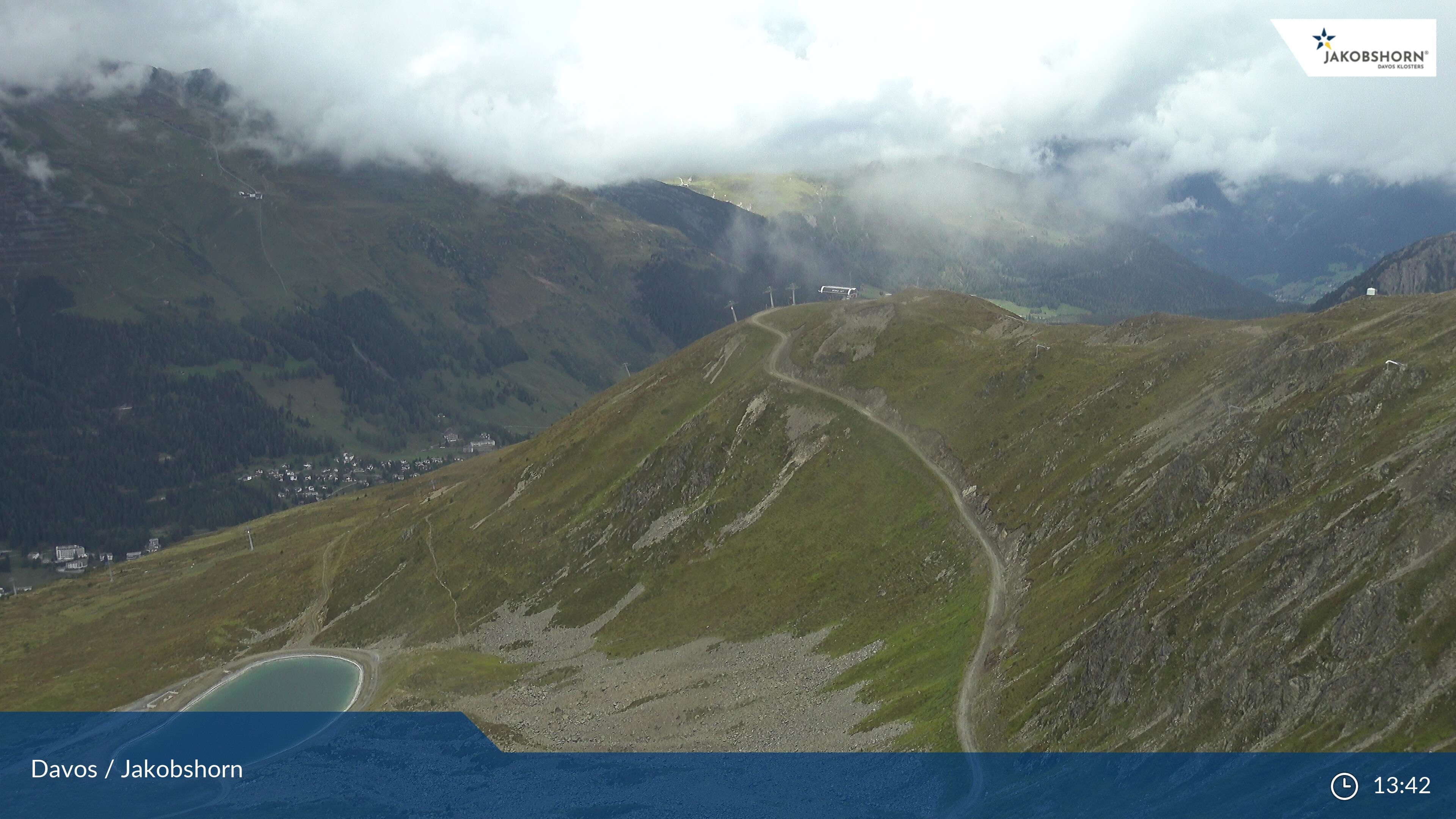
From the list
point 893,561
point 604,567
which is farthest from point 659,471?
point 893,561

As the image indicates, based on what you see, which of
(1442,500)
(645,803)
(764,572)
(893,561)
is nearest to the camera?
(1442,500)

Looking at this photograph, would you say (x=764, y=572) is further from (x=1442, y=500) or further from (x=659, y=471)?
(x=1442, y=500)

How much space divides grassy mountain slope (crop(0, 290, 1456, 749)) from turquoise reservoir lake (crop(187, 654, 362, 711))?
26.0 ft

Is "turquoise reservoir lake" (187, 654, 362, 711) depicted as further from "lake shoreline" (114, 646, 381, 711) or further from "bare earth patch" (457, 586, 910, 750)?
"bare earth patch" (457, 586, 910, 750)

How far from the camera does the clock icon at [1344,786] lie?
241ft

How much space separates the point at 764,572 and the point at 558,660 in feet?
117

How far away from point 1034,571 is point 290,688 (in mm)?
126858

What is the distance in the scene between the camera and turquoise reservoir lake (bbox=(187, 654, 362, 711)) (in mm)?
169750

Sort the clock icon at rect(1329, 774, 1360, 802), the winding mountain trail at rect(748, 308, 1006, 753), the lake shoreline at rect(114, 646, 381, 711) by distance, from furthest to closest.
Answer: the lake shoreline at rect(114, 646, 381, 711) → the winding mountain trail at rect(748, 308, 1006, 753) → the clock icon at rect(1329, 774, 1360, 802)

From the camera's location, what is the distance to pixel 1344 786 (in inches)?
2918

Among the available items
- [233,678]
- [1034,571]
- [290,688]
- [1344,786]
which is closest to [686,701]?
[1034,571]

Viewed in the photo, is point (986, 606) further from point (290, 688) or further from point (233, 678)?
point (233, 678)

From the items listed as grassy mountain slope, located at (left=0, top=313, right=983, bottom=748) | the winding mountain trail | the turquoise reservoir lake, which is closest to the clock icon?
the winding mountain trail

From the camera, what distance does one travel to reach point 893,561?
5935 inches
